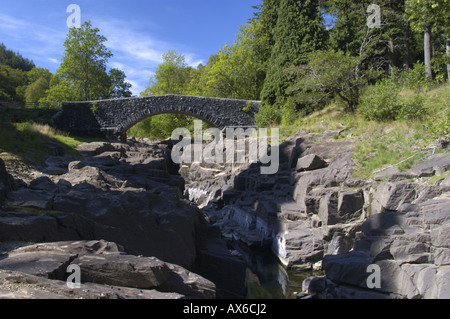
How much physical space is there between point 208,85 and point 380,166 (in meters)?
24.0

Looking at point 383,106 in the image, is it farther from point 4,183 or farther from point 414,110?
point 4,183

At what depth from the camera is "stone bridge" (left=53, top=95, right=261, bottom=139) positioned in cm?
2802

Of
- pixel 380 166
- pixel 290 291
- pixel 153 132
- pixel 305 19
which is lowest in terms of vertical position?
pixel 290 291

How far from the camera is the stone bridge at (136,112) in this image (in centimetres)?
2802

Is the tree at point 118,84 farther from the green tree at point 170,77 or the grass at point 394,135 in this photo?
the grass at point 394,135

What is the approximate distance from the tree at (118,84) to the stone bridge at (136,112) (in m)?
19.1

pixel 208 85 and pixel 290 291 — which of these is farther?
pixel 208 85

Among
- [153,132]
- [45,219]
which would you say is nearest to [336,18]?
[153,132]

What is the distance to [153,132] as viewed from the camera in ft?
131

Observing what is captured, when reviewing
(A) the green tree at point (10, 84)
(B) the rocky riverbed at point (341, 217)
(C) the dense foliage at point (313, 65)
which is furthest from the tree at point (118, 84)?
(B) the rocky riverbed at point (341, 217)

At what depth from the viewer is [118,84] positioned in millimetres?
48531

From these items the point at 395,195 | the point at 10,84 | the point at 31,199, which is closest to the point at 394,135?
the point at 395,195
